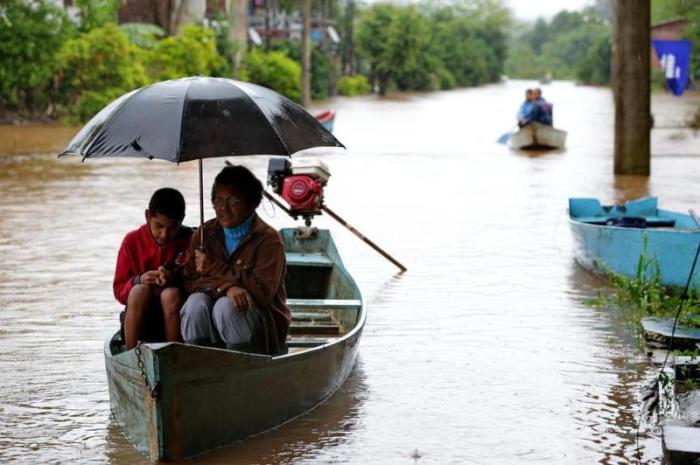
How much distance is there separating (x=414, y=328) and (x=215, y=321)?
3139 mm

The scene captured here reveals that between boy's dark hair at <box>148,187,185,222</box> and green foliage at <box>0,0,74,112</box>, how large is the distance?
25067mm

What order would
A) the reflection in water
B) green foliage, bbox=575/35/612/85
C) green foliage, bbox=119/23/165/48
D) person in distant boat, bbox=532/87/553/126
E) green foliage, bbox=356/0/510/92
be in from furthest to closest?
green foliage, bbox=575/35/612/85 → green foliage, bbox=356/0/510/92 → green foliage, bbox=119/23/165/48 → person in distant boat, bbox=532/87/553/126 → the reflection in water

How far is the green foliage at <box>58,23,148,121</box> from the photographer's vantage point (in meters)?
31.7

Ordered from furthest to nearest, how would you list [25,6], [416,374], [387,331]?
[25,6] → [387,331] → [416,374]

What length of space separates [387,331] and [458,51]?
75847 millimetres

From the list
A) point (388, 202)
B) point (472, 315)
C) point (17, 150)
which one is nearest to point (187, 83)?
point (472, 315)

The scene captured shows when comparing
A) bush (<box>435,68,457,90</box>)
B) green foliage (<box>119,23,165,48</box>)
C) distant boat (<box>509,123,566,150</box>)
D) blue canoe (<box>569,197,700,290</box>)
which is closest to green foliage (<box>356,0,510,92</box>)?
bush (<box>435,68,457,90</box>)

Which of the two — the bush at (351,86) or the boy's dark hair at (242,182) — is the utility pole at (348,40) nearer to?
the bush at (351,86)

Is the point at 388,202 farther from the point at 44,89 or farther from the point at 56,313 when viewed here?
the point at 44,89

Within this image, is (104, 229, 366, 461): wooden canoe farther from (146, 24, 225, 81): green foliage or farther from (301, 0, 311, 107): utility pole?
(301, 0, 311, 107): utility pole

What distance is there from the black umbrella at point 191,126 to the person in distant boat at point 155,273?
11.0 inches

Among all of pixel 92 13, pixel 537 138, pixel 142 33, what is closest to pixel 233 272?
pixel 537 138

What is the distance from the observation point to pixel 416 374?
26.5 ft

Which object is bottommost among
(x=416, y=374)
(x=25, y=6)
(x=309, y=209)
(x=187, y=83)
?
(x=416, y=374)
